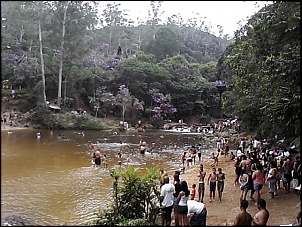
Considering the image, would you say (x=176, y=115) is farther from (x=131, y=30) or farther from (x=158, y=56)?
(x=131, y=30)

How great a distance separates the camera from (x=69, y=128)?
40156 millimetres

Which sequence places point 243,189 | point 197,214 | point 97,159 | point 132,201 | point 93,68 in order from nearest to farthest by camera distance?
point 197,214
point 132,201
point 243,189
point 97,159
point 93,68

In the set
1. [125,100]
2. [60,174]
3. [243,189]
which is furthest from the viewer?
[125,100]

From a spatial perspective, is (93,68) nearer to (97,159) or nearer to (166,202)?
(97,159)

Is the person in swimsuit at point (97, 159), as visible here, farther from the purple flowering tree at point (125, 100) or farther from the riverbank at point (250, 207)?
the purple flowering tree at point (125, 100)

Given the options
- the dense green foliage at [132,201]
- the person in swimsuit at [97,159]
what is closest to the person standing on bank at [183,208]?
the dense green foliage at [132,201]

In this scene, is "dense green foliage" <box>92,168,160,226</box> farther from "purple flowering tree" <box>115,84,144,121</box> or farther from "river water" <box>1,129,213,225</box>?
Result: "purple flowering tree" <box>115,84,144,121</box>

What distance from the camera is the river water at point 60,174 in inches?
399

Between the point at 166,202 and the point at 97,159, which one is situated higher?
the point at 166,202

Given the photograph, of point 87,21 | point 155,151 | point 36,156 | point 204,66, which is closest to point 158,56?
point 204,66

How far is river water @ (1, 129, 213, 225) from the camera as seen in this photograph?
33.3 feet

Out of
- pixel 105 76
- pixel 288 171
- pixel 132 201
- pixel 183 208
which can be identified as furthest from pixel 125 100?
pixel 183 208

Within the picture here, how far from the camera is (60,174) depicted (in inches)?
679

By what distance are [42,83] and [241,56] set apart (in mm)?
28172
